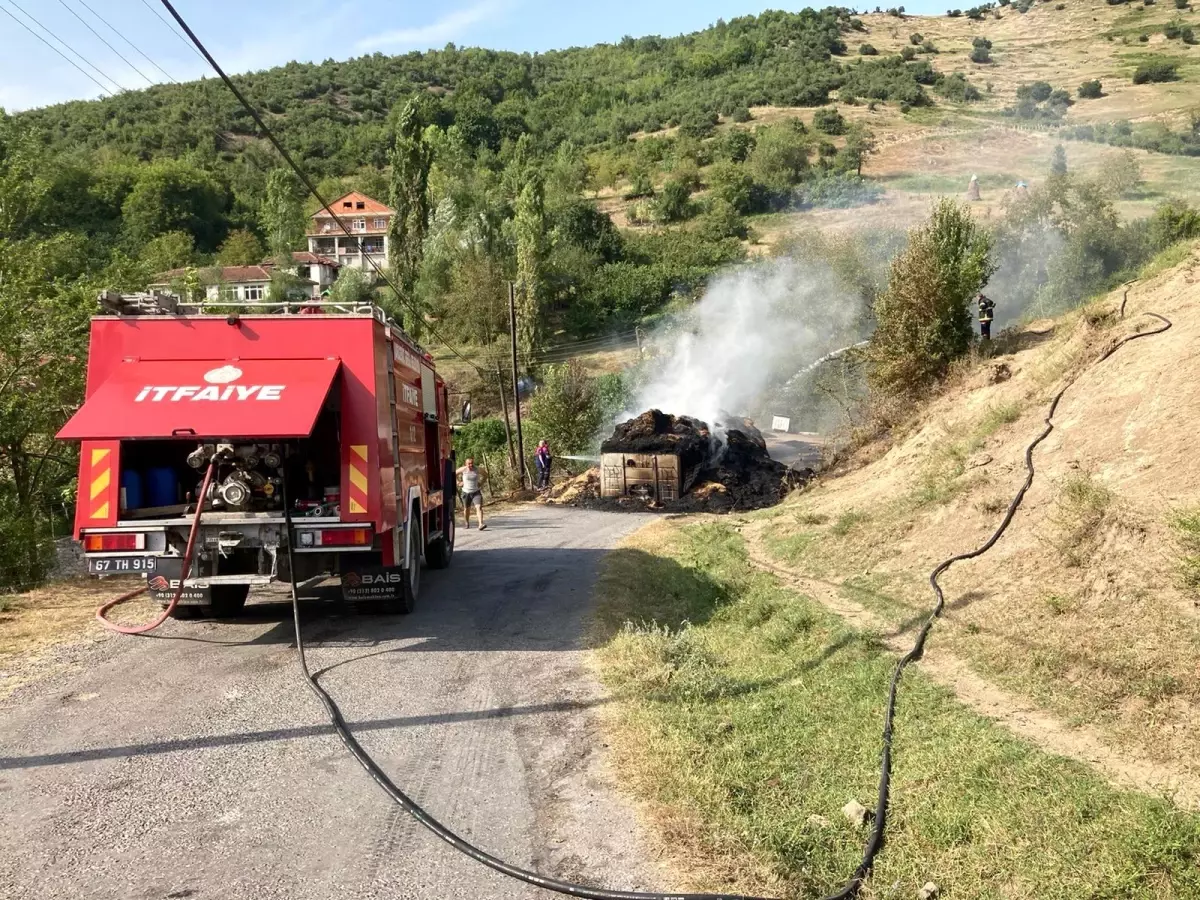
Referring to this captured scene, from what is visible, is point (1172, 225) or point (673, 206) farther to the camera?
point (673, 206)

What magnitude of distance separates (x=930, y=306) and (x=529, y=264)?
129ft

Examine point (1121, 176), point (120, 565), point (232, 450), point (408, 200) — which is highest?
point (408, 200)

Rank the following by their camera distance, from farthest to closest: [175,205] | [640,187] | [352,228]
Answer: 1. [175,205]
2. [640,187]
3. [352,228]

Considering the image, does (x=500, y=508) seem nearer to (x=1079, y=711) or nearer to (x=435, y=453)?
(x=435, y=453)

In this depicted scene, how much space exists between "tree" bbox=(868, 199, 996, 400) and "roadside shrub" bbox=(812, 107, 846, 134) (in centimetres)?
7126

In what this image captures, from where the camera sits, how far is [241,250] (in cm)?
8612

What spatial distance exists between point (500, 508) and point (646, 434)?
16.8ft

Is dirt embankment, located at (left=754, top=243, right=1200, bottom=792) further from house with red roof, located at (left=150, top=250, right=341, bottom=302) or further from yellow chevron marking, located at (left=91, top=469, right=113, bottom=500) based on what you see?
house with red roof, located at (left=150, top=250, right=341, bottom=302)

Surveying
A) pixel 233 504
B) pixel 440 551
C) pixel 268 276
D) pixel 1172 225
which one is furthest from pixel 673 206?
pixel 233 504

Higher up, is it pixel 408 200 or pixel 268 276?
pixel 408 200

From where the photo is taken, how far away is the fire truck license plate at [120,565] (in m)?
7.76

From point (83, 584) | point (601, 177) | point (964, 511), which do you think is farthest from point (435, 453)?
point (601, 177)

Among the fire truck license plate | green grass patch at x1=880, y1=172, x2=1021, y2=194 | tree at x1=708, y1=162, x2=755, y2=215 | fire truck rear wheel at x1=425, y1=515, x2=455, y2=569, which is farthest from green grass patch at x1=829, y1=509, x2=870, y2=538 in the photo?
tree at x1=708, y1=162, x2=755, y2=215

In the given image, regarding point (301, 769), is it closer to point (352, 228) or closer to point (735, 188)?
point (735, 188)
